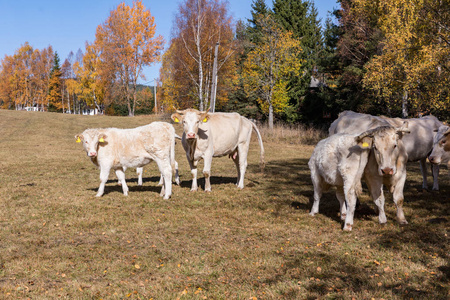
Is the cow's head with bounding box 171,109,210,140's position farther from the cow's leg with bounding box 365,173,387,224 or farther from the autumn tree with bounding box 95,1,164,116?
the autumn tree with bounding box 95,1,164,116

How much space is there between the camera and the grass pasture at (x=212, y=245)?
4.50 meters

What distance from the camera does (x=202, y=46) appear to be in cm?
3362

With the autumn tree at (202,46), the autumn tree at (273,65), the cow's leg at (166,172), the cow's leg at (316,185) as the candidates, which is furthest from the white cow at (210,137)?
the autumn tree at (273,65)

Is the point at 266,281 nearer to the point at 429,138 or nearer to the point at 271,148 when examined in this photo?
the point at 429,138

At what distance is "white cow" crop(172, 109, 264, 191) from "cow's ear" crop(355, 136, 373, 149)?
4545mm

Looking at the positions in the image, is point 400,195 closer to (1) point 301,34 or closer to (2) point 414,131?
(2) point 414,131

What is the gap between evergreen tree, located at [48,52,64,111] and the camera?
245 feet

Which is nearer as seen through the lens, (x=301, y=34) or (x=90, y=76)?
(x=301, y=34)

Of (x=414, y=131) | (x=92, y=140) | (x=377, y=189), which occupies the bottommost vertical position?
(x=377, y=189)

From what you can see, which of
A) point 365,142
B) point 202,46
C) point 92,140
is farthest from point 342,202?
point 202,46

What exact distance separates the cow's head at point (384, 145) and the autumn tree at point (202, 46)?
24.5m

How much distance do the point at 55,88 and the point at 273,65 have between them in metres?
55.6

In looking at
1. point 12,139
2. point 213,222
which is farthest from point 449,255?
point 12,139

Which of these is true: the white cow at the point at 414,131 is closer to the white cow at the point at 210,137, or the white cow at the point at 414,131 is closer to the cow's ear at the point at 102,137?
the white cow at the point at 210,137
